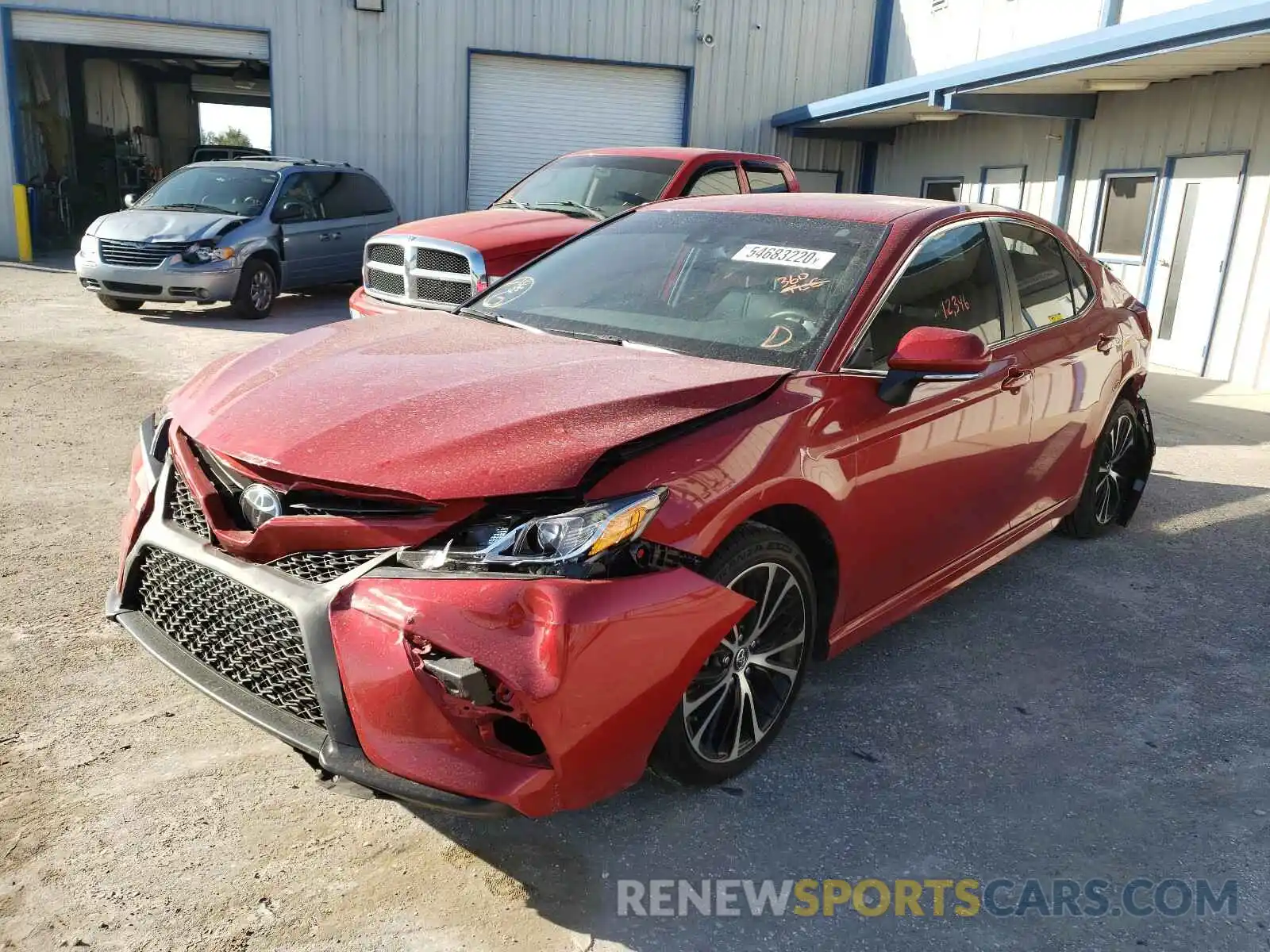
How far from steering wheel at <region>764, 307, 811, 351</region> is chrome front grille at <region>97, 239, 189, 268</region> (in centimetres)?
912

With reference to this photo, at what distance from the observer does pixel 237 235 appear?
11250mm

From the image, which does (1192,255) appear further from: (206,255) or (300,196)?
(206,255)

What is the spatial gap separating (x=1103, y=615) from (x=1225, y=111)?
9195 millimetres

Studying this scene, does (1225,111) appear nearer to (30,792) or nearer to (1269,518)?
(1269,518)

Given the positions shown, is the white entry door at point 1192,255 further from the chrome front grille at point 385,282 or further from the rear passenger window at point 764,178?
the chrome front grille at point 385,282

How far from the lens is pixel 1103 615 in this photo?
15.0ft

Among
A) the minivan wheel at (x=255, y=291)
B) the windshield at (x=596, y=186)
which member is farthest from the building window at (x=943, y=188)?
the minivan wheel at (x=255, y=291)

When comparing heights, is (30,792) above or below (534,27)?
below

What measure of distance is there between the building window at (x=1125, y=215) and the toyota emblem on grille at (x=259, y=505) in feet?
40.8

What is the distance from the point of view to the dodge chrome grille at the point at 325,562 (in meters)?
2.48

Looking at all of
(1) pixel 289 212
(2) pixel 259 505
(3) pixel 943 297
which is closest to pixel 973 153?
(1) pixel 289 212

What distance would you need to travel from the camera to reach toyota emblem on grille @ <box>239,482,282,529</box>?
2.59 m

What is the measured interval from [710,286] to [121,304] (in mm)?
9873

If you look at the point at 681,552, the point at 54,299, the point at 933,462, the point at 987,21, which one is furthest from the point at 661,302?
the point at 987,21
